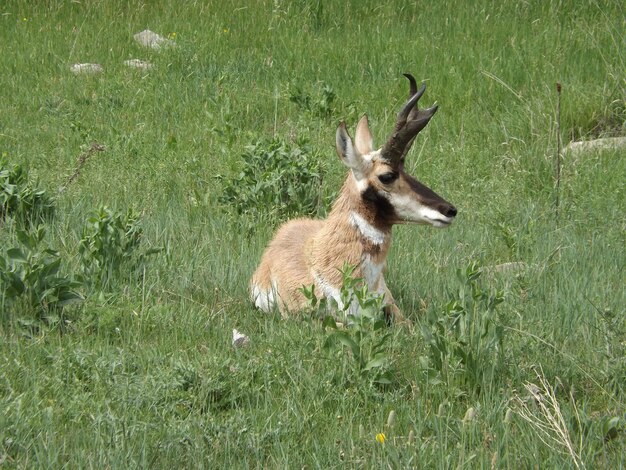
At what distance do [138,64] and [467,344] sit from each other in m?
8.11

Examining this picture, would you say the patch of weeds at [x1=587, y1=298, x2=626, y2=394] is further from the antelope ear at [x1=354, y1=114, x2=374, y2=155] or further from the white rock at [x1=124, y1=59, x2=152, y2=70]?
the white rock at [x1=124, y1=59, x2=152, y2=70]

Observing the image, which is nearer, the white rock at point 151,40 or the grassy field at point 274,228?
the grassy field at point 274,228

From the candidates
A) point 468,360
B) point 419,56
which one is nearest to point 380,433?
point 468,360

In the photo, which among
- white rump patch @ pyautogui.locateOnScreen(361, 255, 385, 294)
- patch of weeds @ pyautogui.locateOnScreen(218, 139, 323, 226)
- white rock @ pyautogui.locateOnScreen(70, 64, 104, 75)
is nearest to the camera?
white rump patch @ pyautogui.locateOnScreen(361, 255, 385, 294)

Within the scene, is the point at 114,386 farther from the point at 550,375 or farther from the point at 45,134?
the point at 45,134

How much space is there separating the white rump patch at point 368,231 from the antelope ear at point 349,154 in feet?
Result: 0.85

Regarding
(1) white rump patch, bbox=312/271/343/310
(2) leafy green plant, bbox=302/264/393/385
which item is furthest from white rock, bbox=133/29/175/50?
(2) leafy green plant, bbox=302/264/393/385

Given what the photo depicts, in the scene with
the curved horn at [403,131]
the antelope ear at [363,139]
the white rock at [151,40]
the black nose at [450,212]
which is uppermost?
the curved horn at [403,131]

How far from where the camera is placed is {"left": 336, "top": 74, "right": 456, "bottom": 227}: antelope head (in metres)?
6.28

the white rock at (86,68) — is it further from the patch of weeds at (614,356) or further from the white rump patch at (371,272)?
the patch of weeds at (614,356)

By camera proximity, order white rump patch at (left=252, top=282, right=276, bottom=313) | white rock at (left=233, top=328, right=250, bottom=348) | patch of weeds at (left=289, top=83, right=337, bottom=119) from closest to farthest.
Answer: white rock at (left=233, top=328, right=250, bottom=348) < white rump patch at (left=252, top=282, right=276, bottom=313) < patch of weeds at (left=289, top=83, right=337, bottom=119)

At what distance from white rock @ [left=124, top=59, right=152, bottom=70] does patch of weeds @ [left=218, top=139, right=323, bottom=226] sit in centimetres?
425

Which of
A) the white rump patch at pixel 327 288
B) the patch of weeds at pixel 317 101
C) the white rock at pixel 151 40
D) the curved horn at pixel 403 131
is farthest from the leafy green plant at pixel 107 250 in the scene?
the white rock at pixel 151 40

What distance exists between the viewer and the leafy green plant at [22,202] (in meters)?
7.70
